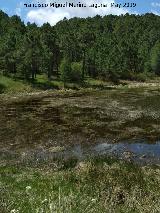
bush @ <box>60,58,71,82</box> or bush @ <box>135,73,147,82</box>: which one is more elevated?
bush @ <box>60,58,71,82</box>

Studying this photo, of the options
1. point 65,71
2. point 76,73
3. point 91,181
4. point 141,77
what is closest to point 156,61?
point 141,77

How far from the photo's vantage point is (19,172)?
37344 millimetres

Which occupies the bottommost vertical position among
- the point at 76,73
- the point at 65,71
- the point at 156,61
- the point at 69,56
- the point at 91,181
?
the point at 91,181

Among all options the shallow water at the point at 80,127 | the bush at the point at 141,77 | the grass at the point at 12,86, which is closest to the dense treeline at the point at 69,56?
the bush at the point at 141,77

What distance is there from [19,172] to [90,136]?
20.7 metres

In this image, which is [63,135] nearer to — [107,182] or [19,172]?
[19,172]

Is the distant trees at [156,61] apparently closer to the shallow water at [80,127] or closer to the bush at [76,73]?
the bush at [76,73]

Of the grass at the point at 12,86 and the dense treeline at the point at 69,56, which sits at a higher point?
the dense treeline at the point at 69,56

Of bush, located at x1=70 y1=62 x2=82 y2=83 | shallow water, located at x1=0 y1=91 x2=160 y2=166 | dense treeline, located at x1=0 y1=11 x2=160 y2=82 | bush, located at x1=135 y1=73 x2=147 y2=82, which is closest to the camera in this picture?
shallow water, located at x1=0 y1=91 x2=160 y2=166

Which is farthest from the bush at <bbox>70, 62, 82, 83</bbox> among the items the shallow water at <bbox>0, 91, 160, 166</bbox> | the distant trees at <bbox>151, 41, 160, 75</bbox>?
the distant trees at <bbox>151, 41, 160, 75</bbox>

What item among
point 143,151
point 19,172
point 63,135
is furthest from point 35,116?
point 19,172

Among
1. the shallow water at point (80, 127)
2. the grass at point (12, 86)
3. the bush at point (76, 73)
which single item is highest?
the bush at point (76, 73)

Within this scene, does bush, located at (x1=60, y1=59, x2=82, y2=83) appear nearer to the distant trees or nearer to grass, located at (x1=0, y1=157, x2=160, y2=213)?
the distant trees

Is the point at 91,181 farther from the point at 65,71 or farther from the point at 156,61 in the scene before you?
the point at 156,61
